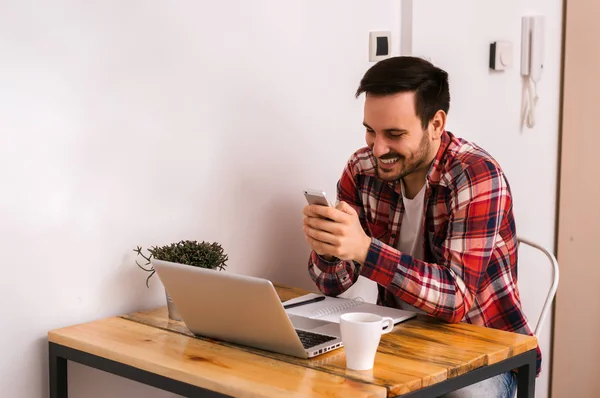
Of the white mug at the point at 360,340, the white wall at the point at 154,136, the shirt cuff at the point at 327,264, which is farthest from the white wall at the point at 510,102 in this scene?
the white mug at the point at 360,340

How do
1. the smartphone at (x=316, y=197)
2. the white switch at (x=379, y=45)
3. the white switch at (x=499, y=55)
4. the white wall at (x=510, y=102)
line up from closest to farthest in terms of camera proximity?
the smartphone at (x=316, y=197), the white switch at (x=379, y=45), the white wall at (x=510, y=102), the white switch at (x=499, y=55)

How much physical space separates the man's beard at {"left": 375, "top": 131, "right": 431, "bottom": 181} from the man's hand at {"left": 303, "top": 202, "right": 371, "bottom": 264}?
0.77 feet

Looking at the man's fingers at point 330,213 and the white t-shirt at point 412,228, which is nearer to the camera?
the man's fingers at point 330,213

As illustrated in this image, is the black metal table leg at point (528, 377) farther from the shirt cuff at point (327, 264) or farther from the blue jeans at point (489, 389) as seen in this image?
the shirt cuff at point (327, 264)

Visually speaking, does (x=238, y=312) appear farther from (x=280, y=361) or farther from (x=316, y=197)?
(x=316, y=197)

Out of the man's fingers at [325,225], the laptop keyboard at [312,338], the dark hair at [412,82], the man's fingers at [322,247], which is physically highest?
the dark hair at [412,82]

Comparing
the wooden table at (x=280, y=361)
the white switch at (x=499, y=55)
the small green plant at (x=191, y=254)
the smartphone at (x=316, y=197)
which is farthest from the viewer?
the white switch at (x=499, y=55)

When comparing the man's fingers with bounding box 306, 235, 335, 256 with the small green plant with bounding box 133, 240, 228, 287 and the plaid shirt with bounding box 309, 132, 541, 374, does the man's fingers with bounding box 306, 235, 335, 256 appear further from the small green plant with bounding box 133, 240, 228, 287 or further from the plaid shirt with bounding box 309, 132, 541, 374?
the small green plant with bounding box 133, 240, 228, 287

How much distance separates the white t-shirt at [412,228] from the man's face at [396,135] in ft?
0.31

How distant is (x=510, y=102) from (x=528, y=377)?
1.26 m

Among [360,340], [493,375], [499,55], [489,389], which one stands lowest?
[489,389]

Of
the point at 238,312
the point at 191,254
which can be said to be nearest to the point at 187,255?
the point at 191,254

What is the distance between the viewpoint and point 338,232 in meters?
1.58

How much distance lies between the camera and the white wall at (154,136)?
1.58m
